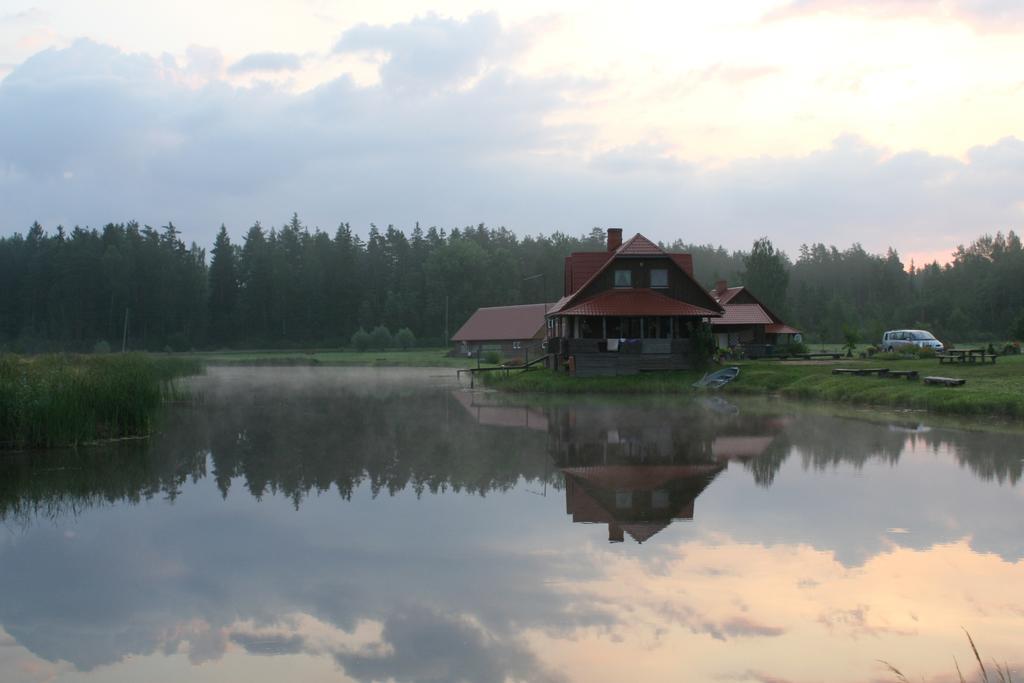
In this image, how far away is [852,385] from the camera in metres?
32.4

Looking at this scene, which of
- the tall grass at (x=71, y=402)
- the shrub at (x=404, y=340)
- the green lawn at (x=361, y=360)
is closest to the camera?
the tall grass at (x=71, y=402)

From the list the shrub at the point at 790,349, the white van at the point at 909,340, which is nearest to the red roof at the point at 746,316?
the shrub at the point at 790,349

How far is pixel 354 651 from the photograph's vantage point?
26.2ft

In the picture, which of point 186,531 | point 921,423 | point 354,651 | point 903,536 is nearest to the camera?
point 354,651

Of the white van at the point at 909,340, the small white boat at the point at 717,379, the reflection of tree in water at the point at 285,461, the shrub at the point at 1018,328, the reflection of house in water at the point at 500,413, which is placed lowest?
the reflection of house in water at the point at 500,413

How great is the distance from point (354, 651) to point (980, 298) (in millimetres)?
113613

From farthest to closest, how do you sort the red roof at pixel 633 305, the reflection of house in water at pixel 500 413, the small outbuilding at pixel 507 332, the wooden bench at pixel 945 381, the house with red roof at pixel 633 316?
1. the small outbuilding at pixel 507 332
2. the house with red roof at pixel 633 316
3. the red roof at pixel 633 305
4. the wooden bench at pixel 945 381
5. the reflection of house in water at pixel 500 413

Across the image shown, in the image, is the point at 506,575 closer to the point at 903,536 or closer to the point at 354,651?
the point at 354,651

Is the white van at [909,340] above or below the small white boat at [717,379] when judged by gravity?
above

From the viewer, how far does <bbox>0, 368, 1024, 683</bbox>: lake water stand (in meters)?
7.85

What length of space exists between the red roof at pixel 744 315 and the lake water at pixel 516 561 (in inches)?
1454

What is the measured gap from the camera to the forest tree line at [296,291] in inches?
4173

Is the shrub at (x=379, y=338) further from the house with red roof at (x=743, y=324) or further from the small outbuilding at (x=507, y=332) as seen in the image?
the house with red roof at (x=743, y=324)

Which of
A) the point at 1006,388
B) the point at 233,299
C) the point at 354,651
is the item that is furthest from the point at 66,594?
the point at 233,299
